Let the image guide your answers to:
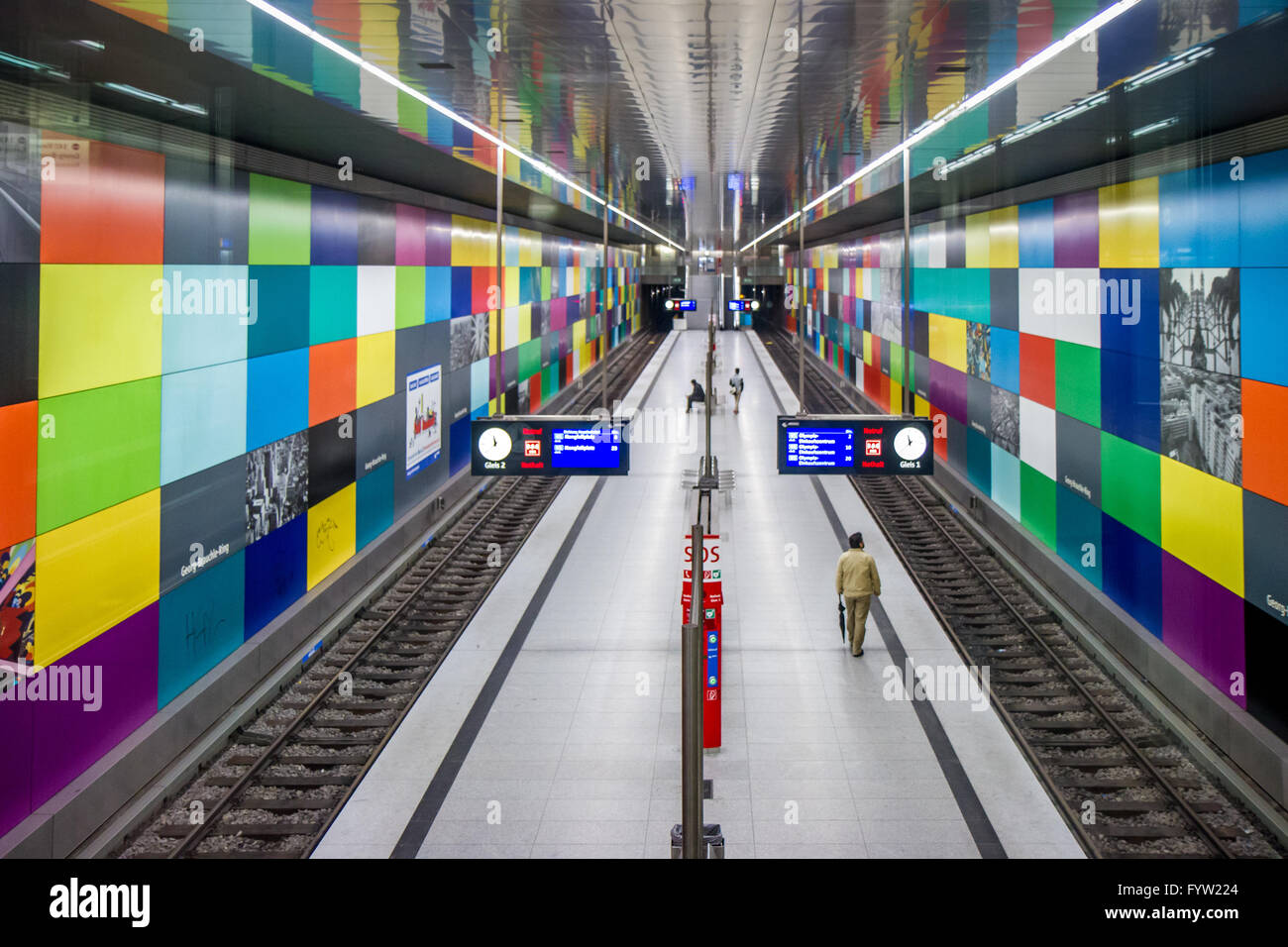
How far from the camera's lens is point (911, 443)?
866 cm

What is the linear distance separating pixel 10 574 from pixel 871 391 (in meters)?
21.1

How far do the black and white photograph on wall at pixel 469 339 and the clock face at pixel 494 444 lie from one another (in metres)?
7.57

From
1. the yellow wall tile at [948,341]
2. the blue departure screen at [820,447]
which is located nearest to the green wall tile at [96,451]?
the blue departure screen at [820,447]

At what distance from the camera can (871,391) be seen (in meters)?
24.8

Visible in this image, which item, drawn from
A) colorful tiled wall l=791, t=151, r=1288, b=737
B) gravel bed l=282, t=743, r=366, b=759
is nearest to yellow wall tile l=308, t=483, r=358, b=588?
gravel bed l=282, t=743, r=366, b=759

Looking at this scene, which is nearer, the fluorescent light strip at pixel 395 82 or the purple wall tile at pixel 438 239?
the fluorescent light strip at pixel 395 82

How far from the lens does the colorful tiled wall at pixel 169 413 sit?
6.06 meters

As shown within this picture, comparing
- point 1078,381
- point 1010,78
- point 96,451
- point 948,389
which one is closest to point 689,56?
point 1010,78

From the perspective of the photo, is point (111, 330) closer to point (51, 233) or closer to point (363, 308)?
point (51, 233)

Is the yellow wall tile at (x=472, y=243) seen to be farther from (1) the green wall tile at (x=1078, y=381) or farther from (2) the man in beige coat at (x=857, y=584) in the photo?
(2) the man in beige coat at (x=857, y=584)
